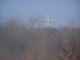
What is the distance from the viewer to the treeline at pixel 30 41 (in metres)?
6.72

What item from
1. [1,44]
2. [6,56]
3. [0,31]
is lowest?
[6,56]

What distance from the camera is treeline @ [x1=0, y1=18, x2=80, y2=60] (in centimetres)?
672

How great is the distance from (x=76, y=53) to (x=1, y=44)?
151 inches

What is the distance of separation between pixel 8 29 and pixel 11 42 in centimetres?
70

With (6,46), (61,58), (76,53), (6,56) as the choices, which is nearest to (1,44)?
(6,46)

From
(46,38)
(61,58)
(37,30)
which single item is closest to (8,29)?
Result: (37,30)

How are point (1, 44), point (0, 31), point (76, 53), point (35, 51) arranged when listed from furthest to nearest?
point (0, 31) → point (1, 44) → point (35, 51) → point (76, 53)

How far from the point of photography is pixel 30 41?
799 cm

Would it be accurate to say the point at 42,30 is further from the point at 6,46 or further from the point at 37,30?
the point at 6,46

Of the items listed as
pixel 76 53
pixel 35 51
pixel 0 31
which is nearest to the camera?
pixel 76 53

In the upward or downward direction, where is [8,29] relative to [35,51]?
upward

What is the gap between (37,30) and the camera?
8203mm

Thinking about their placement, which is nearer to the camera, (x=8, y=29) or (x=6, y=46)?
(x=6, y=46)

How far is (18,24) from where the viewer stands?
8.17m
